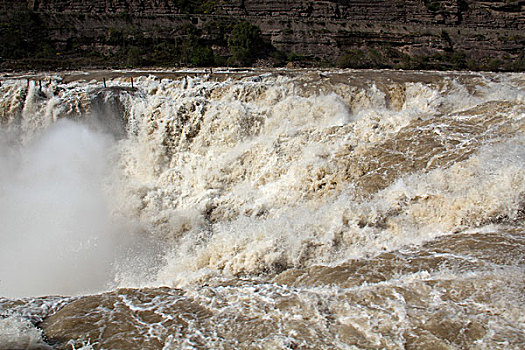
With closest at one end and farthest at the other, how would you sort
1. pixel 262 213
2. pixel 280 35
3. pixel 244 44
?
pixel 262 213 → pixel 244 44 → pixel 280 35

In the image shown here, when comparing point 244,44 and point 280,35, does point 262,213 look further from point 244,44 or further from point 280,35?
point 280,35

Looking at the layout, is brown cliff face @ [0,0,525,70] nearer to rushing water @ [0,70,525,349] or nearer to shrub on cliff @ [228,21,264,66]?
shrub on cliff @ [228,21,264,66]

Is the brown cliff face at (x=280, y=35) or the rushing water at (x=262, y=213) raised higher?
the brown cliff face at (x=280, y=35)

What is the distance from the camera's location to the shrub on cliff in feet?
74.7

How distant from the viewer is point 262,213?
7.41 meters

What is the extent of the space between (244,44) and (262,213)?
17.9 meters

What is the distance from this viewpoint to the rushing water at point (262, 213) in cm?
360

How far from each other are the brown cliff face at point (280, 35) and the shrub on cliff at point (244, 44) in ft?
2.43

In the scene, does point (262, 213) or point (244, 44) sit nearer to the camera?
point (262, 213)

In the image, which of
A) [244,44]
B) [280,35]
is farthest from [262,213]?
[280,35]

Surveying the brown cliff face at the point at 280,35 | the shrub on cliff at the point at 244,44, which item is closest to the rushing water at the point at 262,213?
the shrub on cliff at the point at 244,44

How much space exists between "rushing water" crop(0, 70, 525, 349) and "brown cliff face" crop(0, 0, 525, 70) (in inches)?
499

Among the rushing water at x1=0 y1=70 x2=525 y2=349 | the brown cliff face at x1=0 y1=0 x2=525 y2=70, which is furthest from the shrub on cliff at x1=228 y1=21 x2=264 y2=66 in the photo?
the rushing water at x1=0 y1=70 x2=525 y2=349

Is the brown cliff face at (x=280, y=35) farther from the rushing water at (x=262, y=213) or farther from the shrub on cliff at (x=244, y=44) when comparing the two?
the rushing water at (x=262, y=213)
